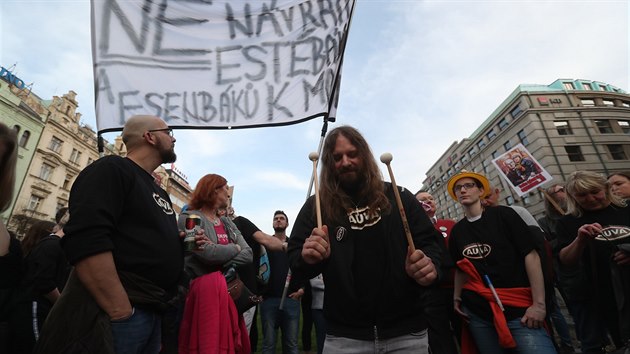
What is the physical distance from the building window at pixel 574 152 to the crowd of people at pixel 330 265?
3793cm

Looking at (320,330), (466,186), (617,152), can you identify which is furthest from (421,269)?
(617,152)

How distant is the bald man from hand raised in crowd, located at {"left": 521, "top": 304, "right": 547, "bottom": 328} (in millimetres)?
2563


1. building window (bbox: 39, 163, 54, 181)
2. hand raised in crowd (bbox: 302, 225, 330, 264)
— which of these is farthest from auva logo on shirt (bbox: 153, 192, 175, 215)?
building window (bbox: 39, 163, 54, 181)

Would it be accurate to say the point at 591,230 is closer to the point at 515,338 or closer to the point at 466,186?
the point at 466,186

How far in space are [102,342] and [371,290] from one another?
1.39 m

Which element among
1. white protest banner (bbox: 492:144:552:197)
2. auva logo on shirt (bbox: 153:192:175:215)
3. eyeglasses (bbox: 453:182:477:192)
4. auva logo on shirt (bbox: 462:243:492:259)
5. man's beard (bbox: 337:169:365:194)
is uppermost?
white protest banner (bbox: 492:144:552:197)

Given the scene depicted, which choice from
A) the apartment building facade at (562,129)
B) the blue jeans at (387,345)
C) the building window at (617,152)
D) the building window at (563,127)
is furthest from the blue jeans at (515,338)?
the building window at (617,152)

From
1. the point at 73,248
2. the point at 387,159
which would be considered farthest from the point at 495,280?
the point at 73,248

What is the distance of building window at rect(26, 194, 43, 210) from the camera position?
30.1 m

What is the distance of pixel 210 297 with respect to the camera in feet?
8.24

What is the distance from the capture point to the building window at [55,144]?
33.0 m

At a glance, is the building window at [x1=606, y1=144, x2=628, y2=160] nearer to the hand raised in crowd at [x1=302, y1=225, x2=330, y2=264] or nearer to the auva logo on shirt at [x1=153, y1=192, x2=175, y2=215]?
the hand raised in crowd at [x1=302, y1=225, x2=330, y2=264]

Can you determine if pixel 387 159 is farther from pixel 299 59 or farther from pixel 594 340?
pixel 594 340

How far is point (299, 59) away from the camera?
150 inches
